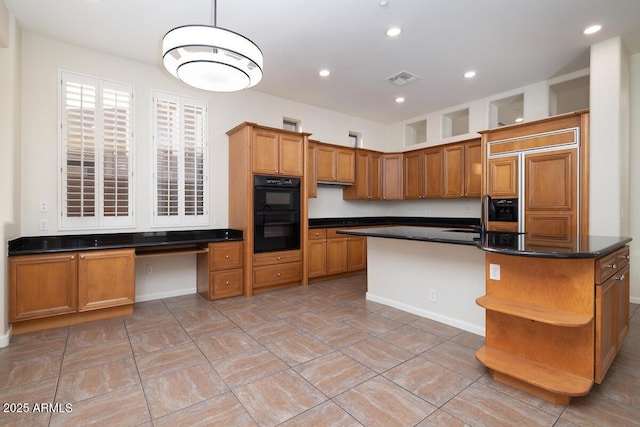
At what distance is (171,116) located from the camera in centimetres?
421

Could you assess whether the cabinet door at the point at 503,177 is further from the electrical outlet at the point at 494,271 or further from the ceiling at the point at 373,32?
the electrical outlet at the point at 494,271

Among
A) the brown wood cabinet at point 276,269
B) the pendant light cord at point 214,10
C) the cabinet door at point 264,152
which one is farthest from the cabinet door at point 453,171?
the pendant light cord at point 214,10

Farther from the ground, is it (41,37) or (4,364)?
(41,37)

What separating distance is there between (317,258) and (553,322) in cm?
350

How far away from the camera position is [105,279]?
3275mm

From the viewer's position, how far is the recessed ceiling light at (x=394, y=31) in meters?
3.22

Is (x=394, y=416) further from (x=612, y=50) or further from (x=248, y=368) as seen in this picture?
(x=612, y=50)

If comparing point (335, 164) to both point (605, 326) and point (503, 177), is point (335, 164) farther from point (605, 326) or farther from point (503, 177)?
point (605, 326)

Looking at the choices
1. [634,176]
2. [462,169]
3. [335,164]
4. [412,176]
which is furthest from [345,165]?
[634,176]

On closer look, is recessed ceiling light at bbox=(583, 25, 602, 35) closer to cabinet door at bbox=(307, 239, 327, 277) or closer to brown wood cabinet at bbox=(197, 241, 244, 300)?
cabinet door at bbox=(307, 239, 327, 277)

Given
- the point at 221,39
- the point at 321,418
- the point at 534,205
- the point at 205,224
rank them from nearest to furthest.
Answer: the point at 321,418 < the point at 221,39 < the point at 534,205 < the point at 205,224

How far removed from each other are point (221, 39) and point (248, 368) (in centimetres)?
234

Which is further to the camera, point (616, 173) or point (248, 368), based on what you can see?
point (616, 173)

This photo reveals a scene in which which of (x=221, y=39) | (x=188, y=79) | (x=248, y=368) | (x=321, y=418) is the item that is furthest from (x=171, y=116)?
(x=321, y=418)
